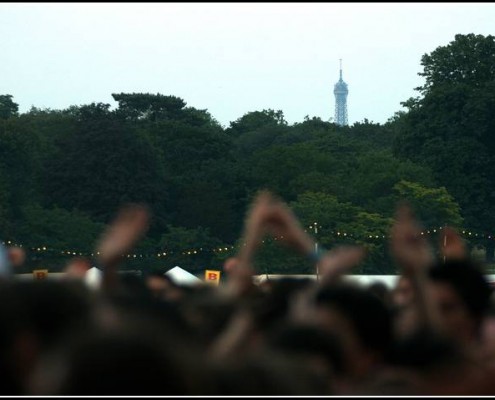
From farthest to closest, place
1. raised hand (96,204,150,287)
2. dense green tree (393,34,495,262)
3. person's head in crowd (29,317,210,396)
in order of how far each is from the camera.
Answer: dense green tree (393,34,495,262), raised hand (96,204,150,287), person's head in crowd (29,317,210,396)

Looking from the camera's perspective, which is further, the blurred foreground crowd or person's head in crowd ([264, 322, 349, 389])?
person's head in crowd ([264, 322, 349, 389])

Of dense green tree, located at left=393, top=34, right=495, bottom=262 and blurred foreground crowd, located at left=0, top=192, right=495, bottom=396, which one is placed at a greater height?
dense green tree, located at left=393, top=34, right=495, bottom=262

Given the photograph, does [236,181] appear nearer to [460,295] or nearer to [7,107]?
[7,107]

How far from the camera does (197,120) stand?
5246 inches

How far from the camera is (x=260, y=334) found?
723 cm

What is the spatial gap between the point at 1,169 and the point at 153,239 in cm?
1241

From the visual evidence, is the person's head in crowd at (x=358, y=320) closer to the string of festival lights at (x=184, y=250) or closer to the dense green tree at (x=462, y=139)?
the string of festival lights at (x=184, y=250)

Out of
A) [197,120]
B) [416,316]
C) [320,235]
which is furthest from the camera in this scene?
[197,120]

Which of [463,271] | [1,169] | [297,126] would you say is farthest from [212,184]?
[463,271]

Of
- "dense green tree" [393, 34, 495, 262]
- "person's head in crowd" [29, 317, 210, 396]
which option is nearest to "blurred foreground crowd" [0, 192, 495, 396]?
"person's head in crowd" [29, 317, 210, 396]

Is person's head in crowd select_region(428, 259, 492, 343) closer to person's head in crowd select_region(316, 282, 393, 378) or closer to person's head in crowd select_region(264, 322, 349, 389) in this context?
person's head in crowd select_region(316, 282, 393, 378)

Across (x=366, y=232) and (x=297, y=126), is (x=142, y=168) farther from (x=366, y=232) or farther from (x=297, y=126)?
(x=297, y=126)

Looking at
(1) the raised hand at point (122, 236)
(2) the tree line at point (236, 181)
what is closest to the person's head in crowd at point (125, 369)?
(1) the raised hand at point (122, 236)

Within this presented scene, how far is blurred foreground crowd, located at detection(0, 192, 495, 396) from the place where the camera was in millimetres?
3916
